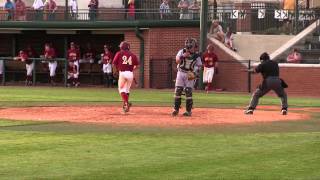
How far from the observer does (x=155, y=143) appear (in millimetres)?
11805

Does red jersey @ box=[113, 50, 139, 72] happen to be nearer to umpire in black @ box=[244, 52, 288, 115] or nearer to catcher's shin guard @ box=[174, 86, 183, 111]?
catcher's shin guard @ box=[174, 86, 183, 111]

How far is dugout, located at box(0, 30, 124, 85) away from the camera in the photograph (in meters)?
34.0

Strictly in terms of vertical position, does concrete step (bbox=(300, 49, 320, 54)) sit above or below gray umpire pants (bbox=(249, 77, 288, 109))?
above

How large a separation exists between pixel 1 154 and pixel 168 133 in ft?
12.4

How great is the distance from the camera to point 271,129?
46.8ft

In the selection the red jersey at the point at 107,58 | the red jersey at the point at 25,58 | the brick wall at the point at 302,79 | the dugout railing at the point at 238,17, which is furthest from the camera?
the dugout railing at the point at 238,17

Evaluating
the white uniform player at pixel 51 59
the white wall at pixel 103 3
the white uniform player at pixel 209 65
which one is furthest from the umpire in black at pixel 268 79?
the white wall at pixel 103 3

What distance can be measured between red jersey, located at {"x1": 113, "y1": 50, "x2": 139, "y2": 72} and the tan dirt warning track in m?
1.18

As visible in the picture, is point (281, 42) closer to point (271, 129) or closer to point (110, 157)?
point (271, 129)

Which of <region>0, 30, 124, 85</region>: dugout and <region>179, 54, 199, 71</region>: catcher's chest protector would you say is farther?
<region>0, 30, 124, 85</region>: dugout

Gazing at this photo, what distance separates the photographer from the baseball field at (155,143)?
30.2 feet

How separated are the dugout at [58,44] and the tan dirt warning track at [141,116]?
1432 centimetres

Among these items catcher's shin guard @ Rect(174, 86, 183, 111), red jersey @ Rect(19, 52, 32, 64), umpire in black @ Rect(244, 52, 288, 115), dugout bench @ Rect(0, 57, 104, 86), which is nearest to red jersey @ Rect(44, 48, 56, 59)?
dugout bench @ Rect(0, 57, 104, 86)

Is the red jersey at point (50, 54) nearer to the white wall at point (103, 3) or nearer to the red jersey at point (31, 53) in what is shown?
the red jersey at point (31, 53)
